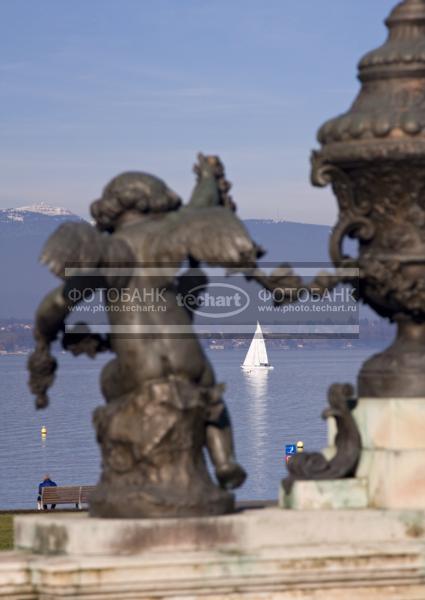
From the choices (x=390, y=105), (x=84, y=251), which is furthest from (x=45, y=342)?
(x=390, y=105)

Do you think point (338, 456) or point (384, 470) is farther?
point (338, 456)

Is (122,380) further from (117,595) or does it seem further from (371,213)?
(371,213)

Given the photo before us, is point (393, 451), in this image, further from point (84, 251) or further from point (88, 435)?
point (88, 435)

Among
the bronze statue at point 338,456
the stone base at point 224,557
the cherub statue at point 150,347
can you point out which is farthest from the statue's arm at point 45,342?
the bronze statue at point 338,456

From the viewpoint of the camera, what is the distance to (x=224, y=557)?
43.5 feet

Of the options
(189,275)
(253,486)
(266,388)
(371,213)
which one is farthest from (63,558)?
(266,388)

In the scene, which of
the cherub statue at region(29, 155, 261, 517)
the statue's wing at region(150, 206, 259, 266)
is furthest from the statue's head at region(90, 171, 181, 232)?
the statue's wing at region(150, 206, 259, 266)

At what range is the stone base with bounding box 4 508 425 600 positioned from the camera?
13.0 metres

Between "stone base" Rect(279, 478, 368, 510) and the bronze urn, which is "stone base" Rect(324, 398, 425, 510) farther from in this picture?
the bronze urn

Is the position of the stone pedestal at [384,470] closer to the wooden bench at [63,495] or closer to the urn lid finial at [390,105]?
the urn lid finial at [390,105]

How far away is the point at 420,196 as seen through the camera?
14758 millimetres

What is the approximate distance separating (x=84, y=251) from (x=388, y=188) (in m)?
2.63

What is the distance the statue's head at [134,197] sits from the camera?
1398 centimetres

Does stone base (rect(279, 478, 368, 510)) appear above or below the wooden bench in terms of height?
above
